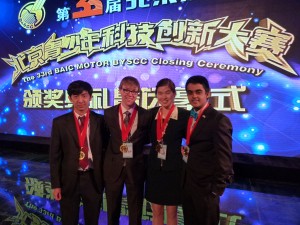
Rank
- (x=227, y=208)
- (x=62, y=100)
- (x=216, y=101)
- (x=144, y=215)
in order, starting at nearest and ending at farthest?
(x=144, y=215), (x=227, y=208), (x=216, y=101), (x=62, y=100)

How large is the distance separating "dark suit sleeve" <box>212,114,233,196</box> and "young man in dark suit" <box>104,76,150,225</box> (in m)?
0.59

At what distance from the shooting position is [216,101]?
3.89 metres

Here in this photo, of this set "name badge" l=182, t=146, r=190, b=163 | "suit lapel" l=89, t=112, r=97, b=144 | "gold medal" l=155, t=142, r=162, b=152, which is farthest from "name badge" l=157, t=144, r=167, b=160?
"suit lapel" l=89, t=112, r=97, b=144

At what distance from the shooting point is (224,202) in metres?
2.94

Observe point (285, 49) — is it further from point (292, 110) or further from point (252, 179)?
point (252, 179)

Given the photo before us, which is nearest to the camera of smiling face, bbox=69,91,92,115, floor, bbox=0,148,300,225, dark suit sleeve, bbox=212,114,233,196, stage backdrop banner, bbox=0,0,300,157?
dark suit sleeve, bbox=212,114,233,196

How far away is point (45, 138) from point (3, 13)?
2840 mm

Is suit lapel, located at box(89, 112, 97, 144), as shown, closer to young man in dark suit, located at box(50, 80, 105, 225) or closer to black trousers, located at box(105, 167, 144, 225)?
young man in dark suit, located at box(50, 80, 105, 225)

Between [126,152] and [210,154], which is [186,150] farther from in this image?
[126,152]

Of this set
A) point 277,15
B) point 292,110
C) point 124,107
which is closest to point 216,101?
point 292,110

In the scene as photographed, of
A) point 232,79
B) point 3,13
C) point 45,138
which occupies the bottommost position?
point 45,138

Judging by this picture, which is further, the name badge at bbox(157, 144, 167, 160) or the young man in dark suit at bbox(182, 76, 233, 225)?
the name badge at bbox(157, 144, 167, 160)

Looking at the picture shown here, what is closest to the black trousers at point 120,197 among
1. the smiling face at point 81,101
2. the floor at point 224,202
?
the smiling face at point 81,101

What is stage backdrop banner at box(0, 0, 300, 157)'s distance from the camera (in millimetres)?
3658
